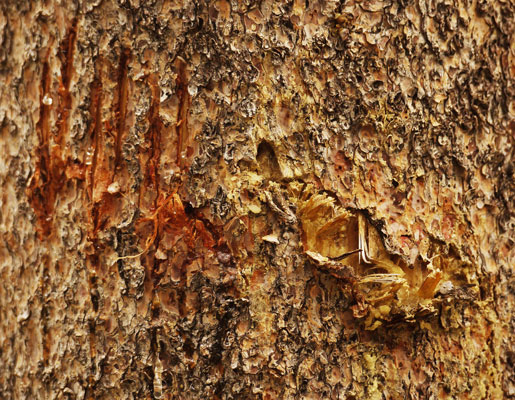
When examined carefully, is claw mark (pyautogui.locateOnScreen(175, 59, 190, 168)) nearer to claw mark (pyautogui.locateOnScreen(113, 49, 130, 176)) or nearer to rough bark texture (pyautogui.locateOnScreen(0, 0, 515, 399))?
rough bark texture (pyautogui.locateOnScreen(0, 0, 515, 399))

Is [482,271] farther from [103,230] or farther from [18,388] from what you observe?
[18,388]

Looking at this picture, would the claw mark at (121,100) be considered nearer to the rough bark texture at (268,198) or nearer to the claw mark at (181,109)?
the rough bark texture at (268,198)

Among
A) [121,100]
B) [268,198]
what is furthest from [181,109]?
[268,198]

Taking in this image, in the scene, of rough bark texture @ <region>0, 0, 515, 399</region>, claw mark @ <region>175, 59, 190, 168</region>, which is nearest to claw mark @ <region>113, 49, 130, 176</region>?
rough bark texture @ <region>0, 0, 515, 399</region>

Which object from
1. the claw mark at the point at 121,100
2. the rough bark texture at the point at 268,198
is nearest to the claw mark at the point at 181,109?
the rough bark texture at the point at 268,198

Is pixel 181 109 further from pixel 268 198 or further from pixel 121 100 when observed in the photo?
pixel 268 198

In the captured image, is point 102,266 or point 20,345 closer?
point 102,266

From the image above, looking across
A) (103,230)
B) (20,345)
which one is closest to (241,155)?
A: (103,230)

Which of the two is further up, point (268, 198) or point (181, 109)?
point (181, 109)
